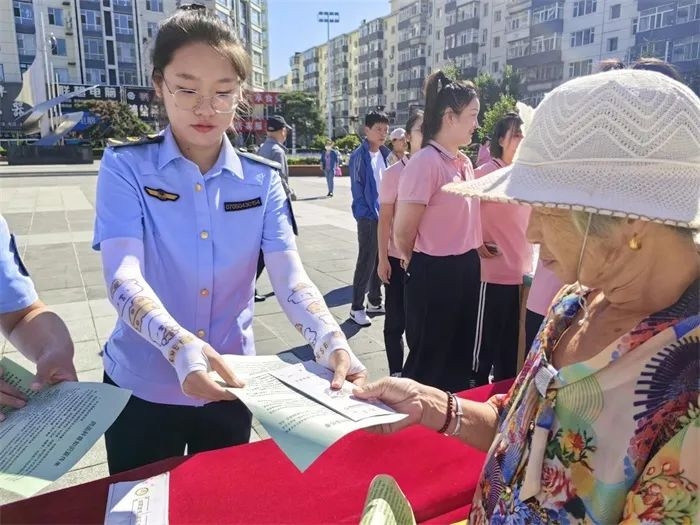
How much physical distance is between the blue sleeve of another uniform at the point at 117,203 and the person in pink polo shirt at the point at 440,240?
6.15 ft

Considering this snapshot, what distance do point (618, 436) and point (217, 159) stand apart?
120cm

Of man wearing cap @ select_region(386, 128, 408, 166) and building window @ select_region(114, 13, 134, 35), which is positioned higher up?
building window @ select_region(114, 13, 134, 35)

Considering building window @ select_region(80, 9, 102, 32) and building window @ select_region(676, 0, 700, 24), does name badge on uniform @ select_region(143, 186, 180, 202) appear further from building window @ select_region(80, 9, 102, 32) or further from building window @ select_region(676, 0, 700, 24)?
building window @ select_region(80, 9, 102, 32)

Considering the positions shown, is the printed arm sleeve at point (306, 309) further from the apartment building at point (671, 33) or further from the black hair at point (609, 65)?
the apartment building at point (671, 33)

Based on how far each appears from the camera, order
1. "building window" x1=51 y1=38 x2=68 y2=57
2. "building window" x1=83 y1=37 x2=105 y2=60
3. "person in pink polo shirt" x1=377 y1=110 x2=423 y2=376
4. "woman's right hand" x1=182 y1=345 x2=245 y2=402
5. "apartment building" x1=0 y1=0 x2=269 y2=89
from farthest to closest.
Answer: "building window" x1=83 y1=37 x2=105 y2=60 < "building window" x1=51 y1=38 x2=68 y2=57 < "apartment building" x1=0 y1=0 x2=269 y2=89 < "person in pink polo shirt" x1=377 y1=110 x2=423 y2=376 < "woman's right hand" x1=182 y1=345 x2=245 y2=402

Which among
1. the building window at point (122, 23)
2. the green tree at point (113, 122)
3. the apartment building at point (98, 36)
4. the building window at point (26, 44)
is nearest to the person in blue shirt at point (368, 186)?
the green tree at point (113, 122)

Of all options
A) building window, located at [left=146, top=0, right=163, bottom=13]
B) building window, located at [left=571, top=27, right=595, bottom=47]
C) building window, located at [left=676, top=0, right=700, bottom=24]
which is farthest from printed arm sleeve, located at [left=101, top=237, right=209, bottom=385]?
building window, located at [left=146, top=0, right=163, bottom=13]

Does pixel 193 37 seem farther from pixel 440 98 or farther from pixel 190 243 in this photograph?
pixel 440 98

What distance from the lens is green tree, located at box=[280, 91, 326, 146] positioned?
56.6 metres

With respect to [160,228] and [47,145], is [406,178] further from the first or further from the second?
[47,145]

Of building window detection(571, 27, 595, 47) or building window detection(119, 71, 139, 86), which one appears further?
building window detection(119, 71, 139, 86)

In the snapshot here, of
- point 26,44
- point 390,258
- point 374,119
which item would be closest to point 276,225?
point 390,258

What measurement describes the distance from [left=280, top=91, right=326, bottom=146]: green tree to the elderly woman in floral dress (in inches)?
2249

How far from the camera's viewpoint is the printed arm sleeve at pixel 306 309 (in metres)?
1.30
